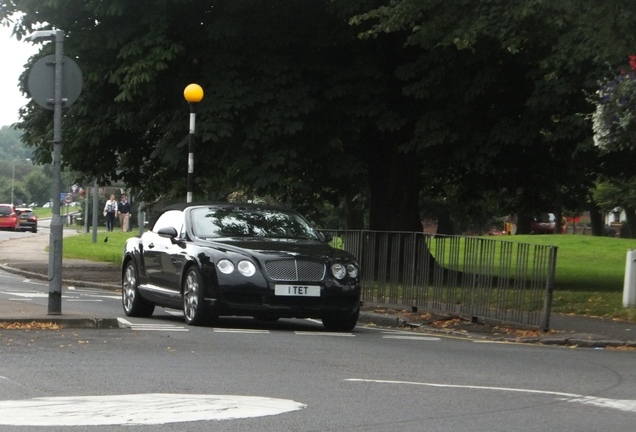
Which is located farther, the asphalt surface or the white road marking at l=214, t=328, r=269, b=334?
the white road marking at l=214, t=328, r=269, b=334

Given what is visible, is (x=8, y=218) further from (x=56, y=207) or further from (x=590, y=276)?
(x=56, y=207)

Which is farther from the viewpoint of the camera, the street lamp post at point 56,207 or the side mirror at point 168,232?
the side mirror at point 168,232

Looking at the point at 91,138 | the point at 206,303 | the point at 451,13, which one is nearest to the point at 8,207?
the point at 91,138

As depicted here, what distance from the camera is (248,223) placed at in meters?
16.9

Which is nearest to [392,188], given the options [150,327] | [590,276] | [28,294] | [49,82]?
[590,276]

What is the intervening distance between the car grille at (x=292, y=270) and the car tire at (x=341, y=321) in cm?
55

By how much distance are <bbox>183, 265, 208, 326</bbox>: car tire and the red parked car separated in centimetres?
6687

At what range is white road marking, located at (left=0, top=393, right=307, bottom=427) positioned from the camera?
306 inches

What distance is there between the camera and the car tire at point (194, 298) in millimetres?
15727

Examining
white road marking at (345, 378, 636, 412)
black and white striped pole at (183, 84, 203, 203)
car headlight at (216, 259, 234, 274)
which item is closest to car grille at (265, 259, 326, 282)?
car headlight at (216, 259, 234, 274)

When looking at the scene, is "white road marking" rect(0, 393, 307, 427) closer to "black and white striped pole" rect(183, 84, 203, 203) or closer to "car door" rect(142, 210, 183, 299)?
"car door" rect(142, 210, 183, 299)

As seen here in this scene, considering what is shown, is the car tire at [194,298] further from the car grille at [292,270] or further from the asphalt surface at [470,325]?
the asphalt surface at [470,325]

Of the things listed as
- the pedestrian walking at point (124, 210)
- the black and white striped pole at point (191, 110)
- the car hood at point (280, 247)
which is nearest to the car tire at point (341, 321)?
the car hood at point (280, 247)

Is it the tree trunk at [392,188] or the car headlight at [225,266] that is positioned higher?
the tree trunk at [392,188]
